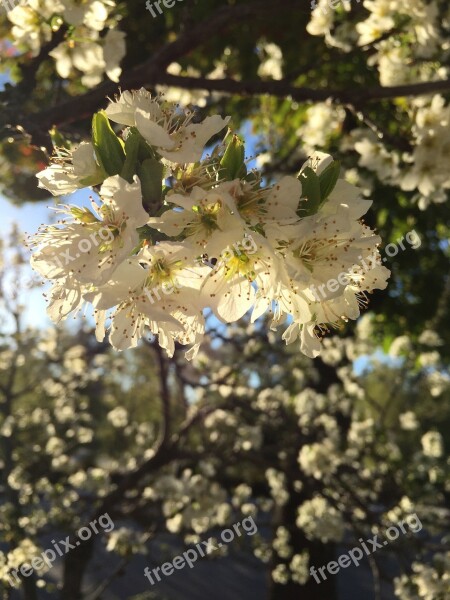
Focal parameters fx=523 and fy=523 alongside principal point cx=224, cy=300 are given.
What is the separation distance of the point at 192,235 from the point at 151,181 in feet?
0.39

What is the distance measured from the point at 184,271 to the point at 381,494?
4363mm

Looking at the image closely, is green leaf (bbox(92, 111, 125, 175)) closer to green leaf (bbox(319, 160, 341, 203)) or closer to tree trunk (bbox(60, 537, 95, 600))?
green leaf (bbox(319, 160, 341, 203))

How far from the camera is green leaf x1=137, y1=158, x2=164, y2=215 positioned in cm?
91

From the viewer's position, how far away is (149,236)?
95 cm

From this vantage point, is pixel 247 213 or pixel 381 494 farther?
pixel 381 494

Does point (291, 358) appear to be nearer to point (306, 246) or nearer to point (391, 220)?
point (391, 220)

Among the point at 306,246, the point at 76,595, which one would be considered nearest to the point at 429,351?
the point at 76,595

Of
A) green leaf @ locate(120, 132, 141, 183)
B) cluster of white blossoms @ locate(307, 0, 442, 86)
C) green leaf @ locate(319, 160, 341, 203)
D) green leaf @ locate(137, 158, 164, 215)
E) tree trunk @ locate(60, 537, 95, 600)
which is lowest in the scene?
tree trunk @ locate(60, 537, 95, 600)

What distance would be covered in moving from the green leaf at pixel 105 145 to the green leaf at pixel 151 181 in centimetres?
6

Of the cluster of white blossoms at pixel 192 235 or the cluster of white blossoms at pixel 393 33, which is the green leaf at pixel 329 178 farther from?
the cluster of white blossoms at pixel 393 33

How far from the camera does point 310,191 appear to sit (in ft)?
3.12

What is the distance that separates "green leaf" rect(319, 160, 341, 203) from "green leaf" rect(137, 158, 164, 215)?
0.30 m

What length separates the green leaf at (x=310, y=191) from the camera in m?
0.95

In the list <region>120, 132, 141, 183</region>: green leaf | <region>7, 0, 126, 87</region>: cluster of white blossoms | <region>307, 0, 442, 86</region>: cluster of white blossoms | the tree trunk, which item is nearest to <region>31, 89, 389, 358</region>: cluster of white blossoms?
<region>120, 132, 141, 183</region>: green leaf
